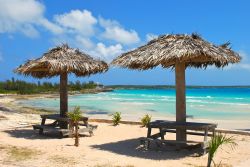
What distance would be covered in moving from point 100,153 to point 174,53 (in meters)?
2.46

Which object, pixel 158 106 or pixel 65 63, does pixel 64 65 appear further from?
pixel 158 106

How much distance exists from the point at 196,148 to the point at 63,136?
3.60 meters

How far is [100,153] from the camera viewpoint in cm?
834

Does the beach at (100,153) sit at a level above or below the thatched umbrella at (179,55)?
below

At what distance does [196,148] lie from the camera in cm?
874

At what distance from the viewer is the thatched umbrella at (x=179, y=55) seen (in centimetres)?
821

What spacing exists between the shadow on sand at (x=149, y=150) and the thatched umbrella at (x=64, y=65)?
8.07 ft

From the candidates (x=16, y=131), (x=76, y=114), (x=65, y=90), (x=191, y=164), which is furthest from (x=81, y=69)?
(x=191, y=164)

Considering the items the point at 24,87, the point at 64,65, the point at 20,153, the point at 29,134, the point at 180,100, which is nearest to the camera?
the point at 20,153

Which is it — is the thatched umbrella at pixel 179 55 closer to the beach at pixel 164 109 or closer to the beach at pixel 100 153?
the beach at pixel 100 153

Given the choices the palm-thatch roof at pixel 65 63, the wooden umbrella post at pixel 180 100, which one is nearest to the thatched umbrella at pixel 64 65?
the palm-thatch roof at pixel 65 63

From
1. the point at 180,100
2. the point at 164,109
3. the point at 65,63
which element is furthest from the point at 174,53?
the point at 164,109

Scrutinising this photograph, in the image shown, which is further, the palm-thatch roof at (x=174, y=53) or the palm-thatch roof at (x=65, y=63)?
the palm-thatch roof at (x=65, y=63)

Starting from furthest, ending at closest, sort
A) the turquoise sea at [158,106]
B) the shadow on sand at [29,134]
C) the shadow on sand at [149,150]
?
the turquoise sea at [158,106] → the shadow on sand at [29,134] → the shadow on sand at [149,150]
